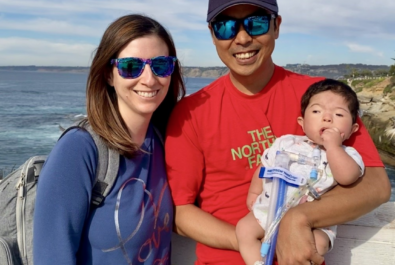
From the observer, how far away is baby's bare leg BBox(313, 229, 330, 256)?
2.50 m

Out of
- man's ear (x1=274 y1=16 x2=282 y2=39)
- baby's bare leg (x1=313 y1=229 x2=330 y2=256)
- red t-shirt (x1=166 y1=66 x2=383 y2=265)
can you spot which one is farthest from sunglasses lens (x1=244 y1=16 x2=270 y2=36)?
baby's bare leg (x1=313 y1=229 x2=330 y2=256)

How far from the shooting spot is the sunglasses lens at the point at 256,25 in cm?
291

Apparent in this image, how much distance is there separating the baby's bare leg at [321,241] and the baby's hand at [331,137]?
511 millimetres

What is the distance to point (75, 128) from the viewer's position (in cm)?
240

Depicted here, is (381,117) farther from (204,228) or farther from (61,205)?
(61,205)

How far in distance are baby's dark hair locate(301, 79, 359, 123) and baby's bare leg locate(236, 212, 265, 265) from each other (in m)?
0.84

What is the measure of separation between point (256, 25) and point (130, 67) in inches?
36.6

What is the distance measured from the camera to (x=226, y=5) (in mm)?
2836

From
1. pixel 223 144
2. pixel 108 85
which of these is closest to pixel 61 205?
pixel 108 85

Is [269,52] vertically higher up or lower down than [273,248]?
higher up

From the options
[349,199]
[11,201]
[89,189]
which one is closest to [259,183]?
[349,199]

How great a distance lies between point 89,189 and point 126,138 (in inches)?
15.2

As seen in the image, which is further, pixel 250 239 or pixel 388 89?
pixel 388 89

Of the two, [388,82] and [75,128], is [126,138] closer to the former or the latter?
[75,128]
